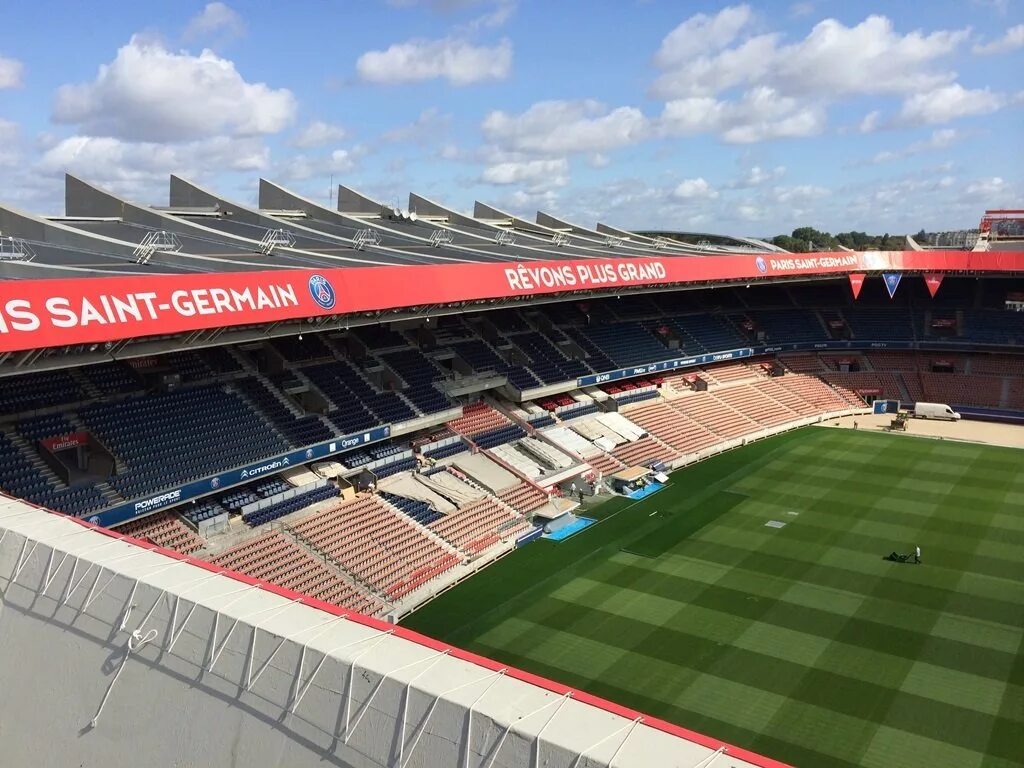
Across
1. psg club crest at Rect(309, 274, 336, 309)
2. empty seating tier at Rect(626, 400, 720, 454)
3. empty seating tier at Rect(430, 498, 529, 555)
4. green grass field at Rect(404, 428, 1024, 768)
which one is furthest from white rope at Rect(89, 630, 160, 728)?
empty seating tier at Rect(626, 400, 720, 454)

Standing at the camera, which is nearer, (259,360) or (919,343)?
(259,360)

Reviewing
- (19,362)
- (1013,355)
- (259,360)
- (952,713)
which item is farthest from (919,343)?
(19,362)

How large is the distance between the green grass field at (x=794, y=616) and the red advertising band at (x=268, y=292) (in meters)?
9.55

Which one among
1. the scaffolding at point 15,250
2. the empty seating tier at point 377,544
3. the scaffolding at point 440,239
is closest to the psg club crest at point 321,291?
the empty seating tier at point 377,544

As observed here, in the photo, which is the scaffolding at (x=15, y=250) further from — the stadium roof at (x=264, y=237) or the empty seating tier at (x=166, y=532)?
the empty seating tier at (x=166, y=532)

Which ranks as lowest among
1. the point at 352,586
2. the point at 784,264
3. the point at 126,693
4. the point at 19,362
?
the point at 352,586

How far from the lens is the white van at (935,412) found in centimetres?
4677

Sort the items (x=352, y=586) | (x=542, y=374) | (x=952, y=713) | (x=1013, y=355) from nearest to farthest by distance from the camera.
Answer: (x=952, y=713) → (x=352, y=586) → (x=542, y=374) → (x=1013, y=355)

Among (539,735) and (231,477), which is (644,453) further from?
(539,735)

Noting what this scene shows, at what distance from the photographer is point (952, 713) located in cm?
1769

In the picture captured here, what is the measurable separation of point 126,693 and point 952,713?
17004 mm

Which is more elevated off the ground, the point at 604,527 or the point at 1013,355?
the point at 1013,355

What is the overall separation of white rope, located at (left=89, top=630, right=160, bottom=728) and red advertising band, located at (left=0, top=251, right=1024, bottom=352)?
8920mm

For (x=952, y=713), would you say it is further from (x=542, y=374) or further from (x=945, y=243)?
(x=945, y=243)
